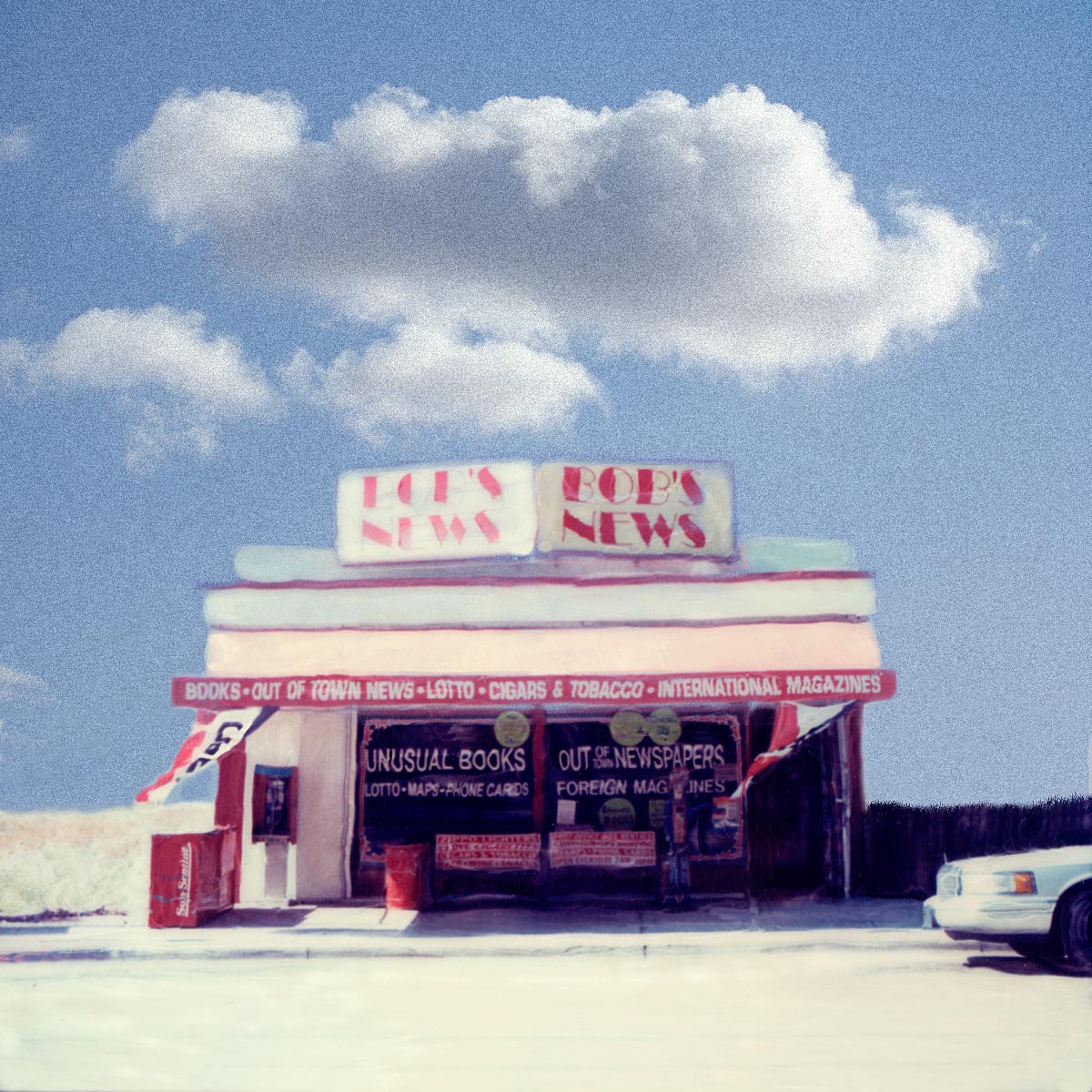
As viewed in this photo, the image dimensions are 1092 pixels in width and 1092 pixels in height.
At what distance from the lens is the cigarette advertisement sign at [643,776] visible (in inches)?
696

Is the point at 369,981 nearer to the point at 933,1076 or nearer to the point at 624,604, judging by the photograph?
the point at 933,1076

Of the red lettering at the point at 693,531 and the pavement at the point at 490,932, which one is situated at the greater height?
the red lettering at the point at 693,531

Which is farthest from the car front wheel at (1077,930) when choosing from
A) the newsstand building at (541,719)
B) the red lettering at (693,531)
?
the red lettering at (693,531)

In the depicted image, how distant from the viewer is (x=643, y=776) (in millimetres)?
17781

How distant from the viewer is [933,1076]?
764 centimetres

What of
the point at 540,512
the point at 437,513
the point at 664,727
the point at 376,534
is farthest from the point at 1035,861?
the point at 376,534

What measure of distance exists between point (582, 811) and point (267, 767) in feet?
13.8

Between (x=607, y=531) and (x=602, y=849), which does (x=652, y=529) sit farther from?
(x=602, y=849)

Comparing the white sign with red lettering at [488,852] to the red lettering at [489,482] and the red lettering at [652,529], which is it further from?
the red lettering at [489,482]

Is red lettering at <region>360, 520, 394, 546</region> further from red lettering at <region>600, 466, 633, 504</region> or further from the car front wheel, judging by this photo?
the car front wheel

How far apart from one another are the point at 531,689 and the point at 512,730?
2.47 m

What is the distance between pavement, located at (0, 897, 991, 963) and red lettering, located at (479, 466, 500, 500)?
5473 mm

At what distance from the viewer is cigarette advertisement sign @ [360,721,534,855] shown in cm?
1778

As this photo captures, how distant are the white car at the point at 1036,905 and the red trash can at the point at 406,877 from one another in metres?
7.03
